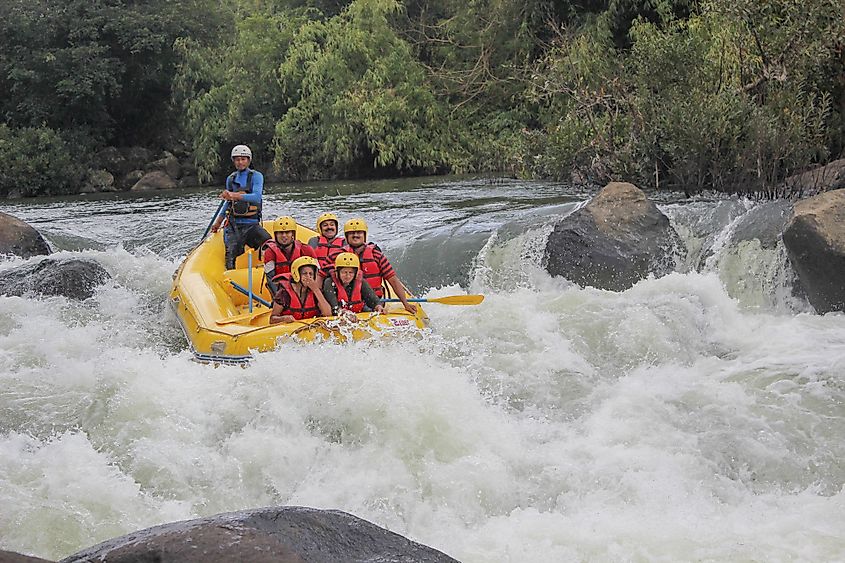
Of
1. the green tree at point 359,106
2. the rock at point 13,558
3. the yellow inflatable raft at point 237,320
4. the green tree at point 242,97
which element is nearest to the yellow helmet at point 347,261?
the yellow inflatable raft at point 237,320

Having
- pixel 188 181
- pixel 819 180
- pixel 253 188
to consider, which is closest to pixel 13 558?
pixel 253 188

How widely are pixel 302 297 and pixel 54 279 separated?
358cm

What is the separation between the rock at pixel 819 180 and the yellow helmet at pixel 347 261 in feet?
18.3

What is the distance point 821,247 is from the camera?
22.6 feet

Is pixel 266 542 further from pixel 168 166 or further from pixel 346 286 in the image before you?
pixel 168 166

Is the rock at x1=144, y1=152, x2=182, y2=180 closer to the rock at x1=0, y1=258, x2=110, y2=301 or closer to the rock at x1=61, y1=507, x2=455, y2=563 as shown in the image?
the rock at x1=0, y1=258, x2=110, y2=301

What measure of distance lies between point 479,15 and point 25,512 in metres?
17.5

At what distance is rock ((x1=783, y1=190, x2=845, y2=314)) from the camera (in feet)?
22.4

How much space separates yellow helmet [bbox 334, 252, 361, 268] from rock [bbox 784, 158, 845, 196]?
558 cm

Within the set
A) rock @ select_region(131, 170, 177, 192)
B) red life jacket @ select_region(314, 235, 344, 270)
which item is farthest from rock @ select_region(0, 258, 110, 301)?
rock @ select_region(131, 170, 177, 192)

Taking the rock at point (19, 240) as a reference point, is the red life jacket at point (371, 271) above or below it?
above

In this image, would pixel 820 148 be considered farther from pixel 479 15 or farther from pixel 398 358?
pixel 479 15

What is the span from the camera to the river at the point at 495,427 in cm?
406

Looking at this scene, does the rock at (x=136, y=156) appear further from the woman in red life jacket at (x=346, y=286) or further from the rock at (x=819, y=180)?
the woman in red life jacket at (x=346, y=286)
